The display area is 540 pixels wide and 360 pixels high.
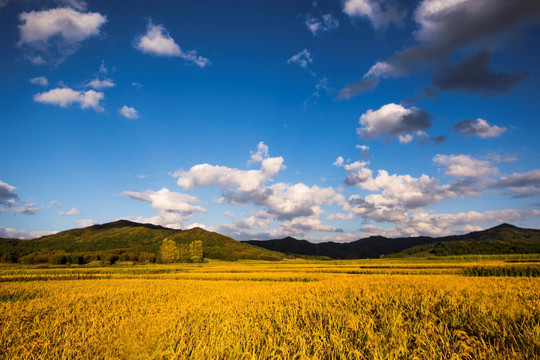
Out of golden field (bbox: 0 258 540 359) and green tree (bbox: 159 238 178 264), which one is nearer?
golden field (bbox: 0 258 540 359)

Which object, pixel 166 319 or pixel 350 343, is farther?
pixel 166 319

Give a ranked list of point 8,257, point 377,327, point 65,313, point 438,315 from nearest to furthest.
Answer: point 377,327, point 438,315, point 65,313, point 8,257

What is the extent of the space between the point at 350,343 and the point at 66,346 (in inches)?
239

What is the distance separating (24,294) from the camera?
15.2m

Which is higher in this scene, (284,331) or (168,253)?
(284,331)

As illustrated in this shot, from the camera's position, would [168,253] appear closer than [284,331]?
No

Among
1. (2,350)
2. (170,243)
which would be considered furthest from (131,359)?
(170,243)

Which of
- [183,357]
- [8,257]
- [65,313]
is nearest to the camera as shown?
[183,357]

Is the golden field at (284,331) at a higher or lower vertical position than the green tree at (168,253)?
higher

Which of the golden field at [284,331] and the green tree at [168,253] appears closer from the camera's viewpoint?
the golden field at [284,331]

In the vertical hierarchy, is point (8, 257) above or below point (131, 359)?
below

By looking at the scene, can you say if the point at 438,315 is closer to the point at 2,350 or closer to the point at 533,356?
the point at 533,356

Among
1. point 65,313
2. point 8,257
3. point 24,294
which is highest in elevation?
point 65,313

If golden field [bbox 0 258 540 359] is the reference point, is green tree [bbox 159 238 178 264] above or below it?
below
